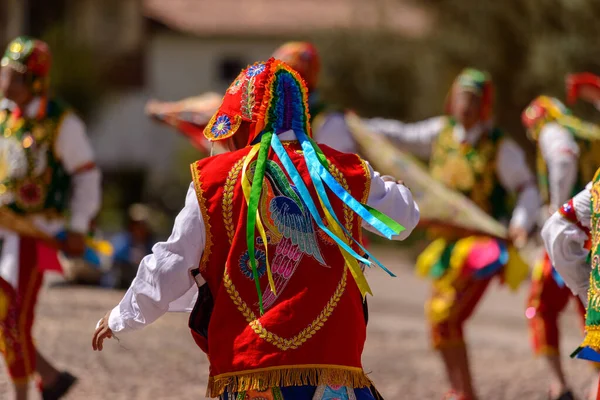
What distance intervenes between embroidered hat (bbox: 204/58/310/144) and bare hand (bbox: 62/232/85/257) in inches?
94.9

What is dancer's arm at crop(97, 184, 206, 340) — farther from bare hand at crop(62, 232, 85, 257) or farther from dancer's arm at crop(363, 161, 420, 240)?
bare hand at crop(62, 232, 85, 257)

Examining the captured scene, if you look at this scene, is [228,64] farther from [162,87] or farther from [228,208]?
[228,208]

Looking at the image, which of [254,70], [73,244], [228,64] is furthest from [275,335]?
[228,64]

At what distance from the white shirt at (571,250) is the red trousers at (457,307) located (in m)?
2.68

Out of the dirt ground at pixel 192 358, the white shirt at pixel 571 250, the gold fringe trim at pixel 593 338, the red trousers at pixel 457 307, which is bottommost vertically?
the dirt ground at pixel 192 358

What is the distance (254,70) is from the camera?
4383mm


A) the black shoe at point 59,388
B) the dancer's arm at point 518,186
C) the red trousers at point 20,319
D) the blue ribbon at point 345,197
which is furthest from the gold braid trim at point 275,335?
the dancer's arm at point 518,186

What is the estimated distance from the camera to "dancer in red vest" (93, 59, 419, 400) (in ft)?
13.6

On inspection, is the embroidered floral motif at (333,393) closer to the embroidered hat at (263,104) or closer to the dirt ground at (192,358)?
the embroidered hat at (263,104)

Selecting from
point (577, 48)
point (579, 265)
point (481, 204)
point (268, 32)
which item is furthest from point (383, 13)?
point (579, 265)

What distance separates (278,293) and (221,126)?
2.13 ft

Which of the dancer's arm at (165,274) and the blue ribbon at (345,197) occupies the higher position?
the blue ribbon at (345,197)

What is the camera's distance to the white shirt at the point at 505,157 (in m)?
7.40

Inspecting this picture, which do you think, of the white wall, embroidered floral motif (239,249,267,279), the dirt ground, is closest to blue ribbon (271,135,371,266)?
embroidered floral motif (239,249,267,279)
